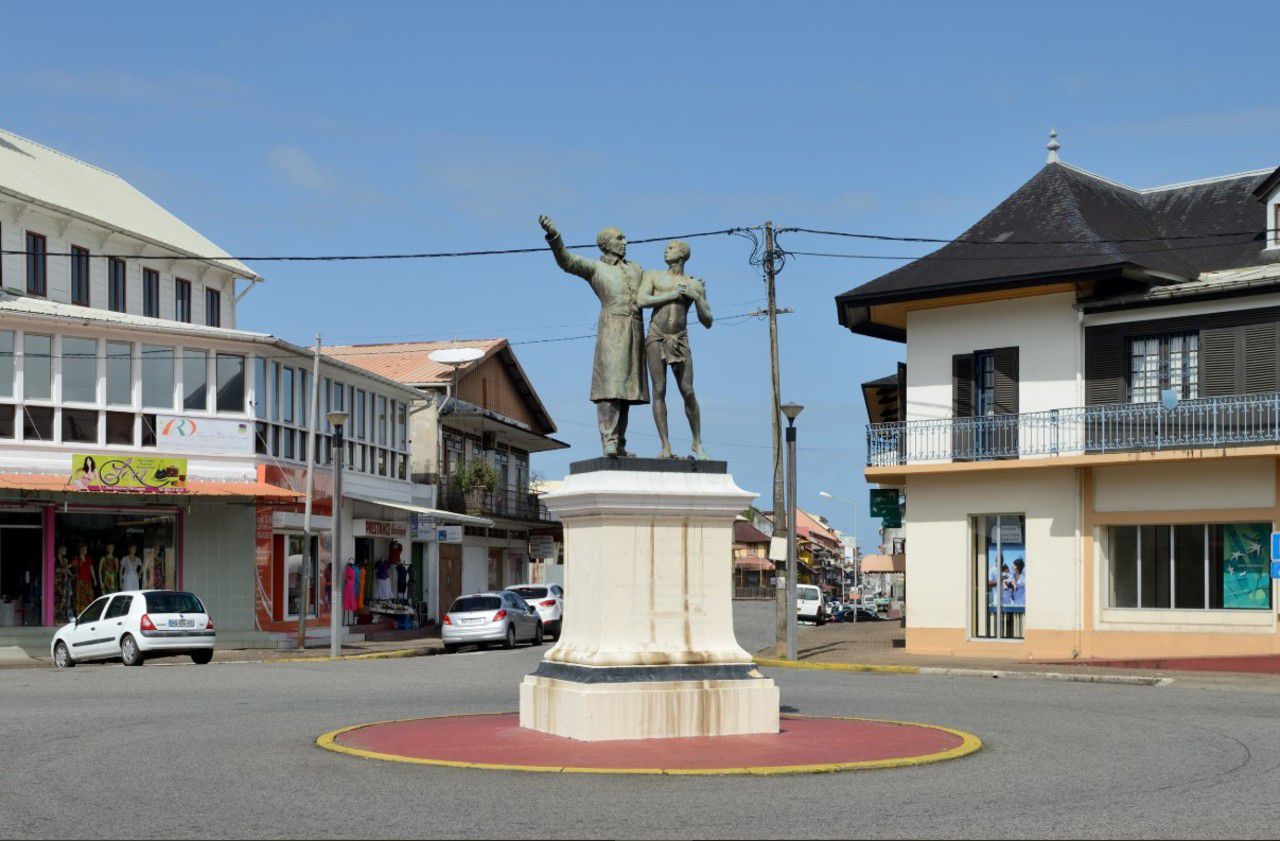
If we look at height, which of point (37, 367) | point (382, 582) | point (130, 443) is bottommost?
point (382, 582)

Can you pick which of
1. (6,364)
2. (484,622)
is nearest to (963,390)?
(484,622)

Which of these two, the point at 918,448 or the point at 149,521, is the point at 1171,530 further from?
the point at 149,521

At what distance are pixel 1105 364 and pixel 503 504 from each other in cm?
3067

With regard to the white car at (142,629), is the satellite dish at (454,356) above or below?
above

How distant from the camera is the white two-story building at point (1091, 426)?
2884 centimetres

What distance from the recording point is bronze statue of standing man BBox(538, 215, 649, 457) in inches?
567

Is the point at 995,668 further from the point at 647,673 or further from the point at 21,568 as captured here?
the point at 21,568

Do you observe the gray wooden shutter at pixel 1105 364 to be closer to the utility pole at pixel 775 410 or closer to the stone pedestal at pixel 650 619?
the utility pole at pixel 775 410

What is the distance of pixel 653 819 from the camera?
936 centimetres

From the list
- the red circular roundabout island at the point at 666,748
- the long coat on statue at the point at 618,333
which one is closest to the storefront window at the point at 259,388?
the red circular roundabout island at the point at 666,748

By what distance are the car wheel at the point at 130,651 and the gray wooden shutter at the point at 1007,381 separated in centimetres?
1730

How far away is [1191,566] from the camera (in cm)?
2953

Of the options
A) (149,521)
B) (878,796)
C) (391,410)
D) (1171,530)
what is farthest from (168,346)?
(878,796)

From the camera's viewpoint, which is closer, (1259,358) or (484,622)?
(1259,358)
